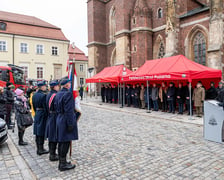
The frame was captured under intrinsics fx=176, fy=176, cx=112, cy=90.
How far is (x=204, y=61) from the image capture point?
1739 centimetres

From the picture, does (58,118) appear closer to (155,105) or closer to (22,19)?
(155,105)

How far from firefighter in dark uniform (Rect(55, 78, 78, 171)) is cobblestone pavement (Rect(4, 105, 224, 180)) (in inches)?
18.8

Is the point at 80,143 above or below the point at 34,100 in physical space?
below

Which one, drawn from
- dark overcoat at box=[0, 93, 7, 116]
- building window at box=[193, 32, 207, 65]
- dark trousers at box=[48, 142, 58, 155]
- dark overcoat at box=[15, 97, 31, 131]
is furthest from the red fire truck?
building window at box=[193, 32, 207, 65]

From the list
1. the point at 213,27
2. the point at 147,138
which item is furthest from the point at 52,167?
the point at 213,27

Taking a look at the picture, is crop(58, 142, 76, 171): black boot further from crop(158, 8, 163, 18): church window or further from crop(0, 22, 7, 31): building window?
crop(0, 22, 7, 31): building window

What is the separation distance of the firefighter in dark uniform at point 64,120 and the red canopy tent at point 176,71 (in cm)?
679

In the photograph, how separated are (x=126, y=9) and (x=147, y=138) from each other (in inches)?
786

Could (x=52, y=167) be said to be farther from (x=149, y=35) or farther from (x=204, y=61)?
(x=149, y=35)

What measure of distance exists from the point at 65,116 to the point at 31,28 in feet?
103

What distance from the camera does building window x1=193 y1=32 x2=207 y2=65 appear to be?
17406mm

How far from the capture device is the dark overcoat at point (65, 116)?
336 cm

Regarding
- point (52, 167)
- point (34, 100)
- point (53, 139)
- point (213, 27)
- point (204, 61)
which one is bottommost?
point (52, 167)

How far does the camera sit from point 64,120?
11.2 ft
